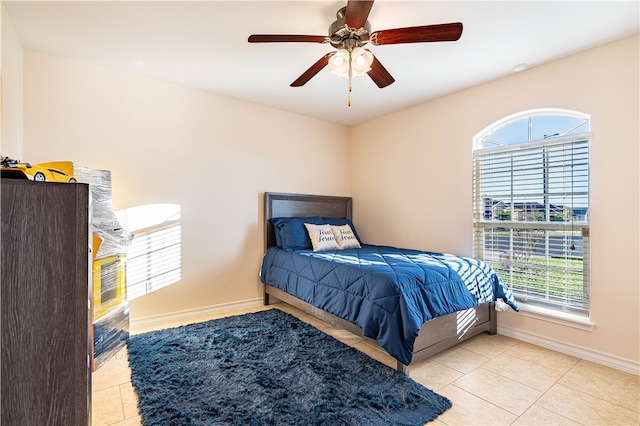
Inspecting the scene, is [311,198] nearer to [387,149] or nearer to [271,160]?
[271,160]

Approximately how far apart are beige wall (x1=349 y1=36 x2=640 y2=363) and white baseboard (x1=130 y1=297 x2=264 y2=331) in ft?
6.30

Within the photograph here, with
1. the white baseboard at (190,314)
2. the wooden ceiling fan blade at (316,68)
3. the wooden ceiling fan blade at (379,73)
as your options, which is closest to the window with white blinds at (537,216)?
the wooden ceiling fan blade at (379,73)

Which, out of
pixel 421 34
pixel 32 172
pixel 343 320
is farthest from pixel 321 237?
pixel 32 172

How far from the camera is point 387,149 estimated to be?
4012mm

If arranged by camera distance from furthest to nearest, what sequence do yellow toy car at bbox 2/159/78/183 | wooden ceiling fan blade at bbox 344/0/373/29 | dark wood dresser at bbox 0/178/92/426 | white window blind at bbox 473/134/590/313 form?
1. white window blind at bbox 473/134/590/313
2. wooden ceiling fan blade at bbox 344/0/373/29
3. yellow toy car at bbox 2/159/78/183
4. dark wood dresser at bbox 0/178/92/426

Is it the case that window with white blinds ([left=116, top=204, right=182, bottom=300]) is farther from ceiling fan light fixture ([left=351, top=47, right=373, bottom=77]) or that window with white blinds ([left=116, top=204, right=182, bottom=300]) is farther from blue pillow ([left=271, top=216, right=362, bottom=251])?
ceiling fan light fixture ([left=351, top=47, right=373, bottom=77])

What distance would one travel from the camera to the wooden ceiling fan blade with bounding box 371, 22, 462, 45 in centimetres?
165

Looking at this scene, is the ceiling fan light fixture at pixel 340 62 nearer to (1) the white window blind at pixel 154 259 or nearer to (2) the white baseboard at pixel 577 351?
(1) the white window blind at pixel 154 259

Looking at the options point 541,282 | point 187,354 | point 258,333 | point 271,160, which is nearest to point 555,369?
point 541,282

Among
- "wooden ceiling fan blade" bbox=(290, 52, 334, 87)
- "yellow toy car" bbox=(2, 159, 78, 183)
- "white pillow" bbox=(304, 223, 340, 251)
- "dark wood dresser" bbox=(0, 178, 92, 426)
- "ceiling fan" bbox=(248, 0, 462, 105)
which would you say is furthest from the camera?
"white pillow" bbox=(304, 223, 340, 251)

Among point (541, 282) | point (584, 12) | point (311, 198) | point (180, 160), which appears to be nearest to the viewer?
point (584, 12)

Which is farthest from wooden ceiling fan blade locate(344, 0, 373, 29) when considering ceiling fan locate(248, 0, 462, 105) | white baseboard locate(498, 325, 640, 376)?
white baseboard locate(498, 325, 640, 376)

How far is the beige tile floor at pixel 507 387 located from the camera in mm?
1667

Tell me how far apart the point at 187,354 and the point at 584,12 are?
3.65 m
